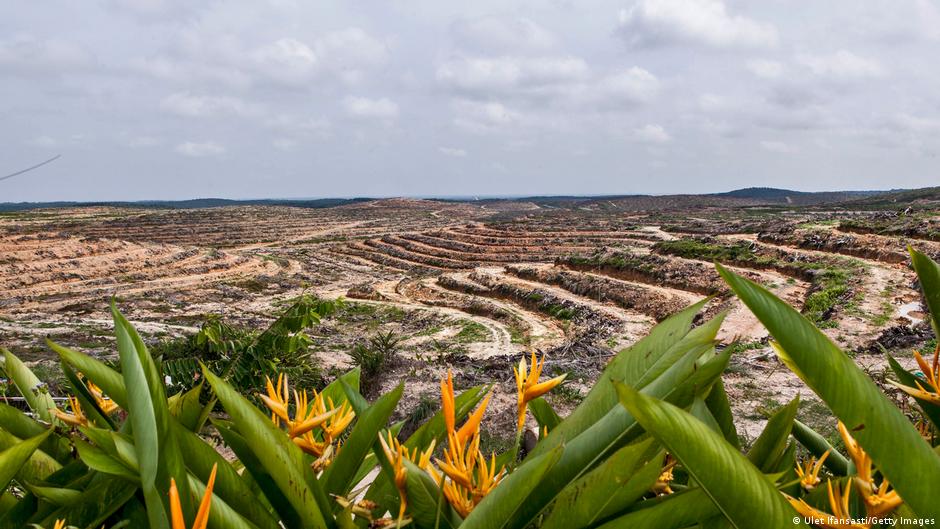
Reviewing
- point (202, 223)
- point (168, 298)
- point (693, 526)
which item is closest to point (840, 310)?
point (693, 526)

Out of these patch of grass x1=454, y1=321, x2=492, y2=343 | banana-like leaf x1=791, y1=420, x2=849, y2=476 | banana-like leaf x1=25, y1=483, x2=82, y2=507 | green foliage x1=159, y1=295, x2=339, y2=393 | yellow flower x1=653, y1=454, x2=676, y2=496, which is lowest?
patch of grass x1=454, y1=321, x2=492, y2=343

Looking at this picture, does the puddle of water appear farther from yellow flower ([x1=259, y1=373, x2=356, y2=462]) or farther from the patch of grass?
yellow flower ([x1=259, y1=373, x2=356, y2=462])

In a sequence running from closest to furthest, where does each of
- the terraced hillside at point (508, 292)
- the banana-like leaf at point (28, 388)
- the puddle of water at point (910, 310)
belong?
the banana-like leaf at point (28, 388)
the terraced hillside at point (508, 292)
the puddle of water at point (910, 310)

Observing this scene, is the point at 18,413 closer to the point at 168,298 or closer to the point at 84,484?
the point at 84,484

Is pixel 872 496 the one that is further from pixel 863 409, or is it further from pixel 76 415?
pixel 76 415

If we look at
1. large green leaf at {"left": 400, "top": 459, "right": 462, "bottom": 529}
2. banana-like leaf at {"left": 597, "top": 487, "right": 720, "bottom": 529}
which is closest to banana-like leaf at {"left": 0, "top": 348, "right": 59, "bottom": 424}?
large green leaf at {"left": 400, "top": 459, "right": 462, "bottom": 529}

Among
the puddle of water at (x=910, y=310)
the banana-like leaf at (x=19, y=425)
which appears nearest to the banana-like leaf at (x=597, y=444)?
the banana-like leaf at (x=19, y=425)

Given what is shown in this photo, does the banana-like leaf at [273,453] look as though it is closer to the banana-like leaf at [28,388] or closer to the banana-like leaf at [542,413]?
the banana-like leaf at [542,413]
